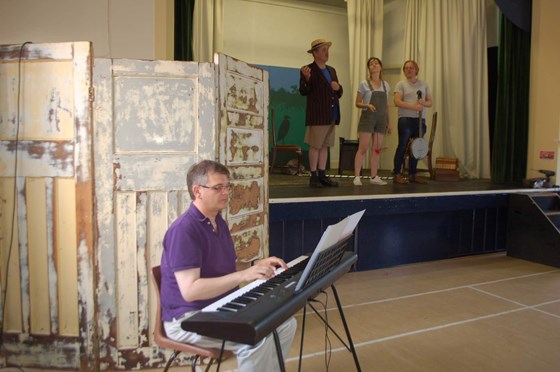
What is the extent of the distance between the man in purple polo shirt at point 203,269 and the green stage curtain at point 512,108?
5190 millimetres

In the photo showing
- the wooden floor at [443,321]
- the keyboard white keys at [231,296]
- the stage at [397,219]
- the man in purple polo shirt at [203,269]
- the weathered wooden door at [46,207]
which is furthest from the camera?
the stage at [397,219]

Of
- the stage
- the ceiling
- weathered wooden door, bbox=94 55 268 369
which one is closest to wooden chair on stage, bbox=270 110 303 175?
the stage

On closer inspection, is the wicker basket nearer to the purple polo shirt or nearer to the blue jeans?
the blue jeans

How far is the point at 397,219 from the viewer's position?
4.70m

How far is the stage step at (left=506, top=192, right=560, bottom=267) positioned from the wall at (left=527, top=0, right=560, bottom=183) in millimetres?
817

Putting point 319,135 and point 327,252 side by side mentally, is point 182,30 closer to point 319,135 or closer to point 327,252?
point 319,135

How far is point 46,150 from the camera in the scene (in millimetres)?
2516

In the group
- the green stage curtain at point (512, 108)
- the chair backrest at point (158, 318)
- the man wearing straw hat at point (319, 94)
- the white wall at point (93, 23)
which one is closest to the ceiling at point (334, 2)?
the green stage curtain at point (512, 108)

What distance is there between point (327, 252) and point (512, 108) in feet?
17.8

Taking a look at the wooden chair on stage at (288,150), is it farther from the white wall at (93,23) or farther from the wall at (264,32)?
the white wall at (93,23)

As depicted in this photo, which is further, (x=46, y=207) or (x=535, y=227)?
(x=535, y=227)

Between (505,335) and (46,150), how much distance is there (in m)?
2.93

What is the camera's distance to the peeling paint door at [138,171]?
8.26 ft

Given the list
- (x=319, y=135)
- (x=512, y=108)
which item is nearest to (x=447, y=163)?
(x=512, y=108)
